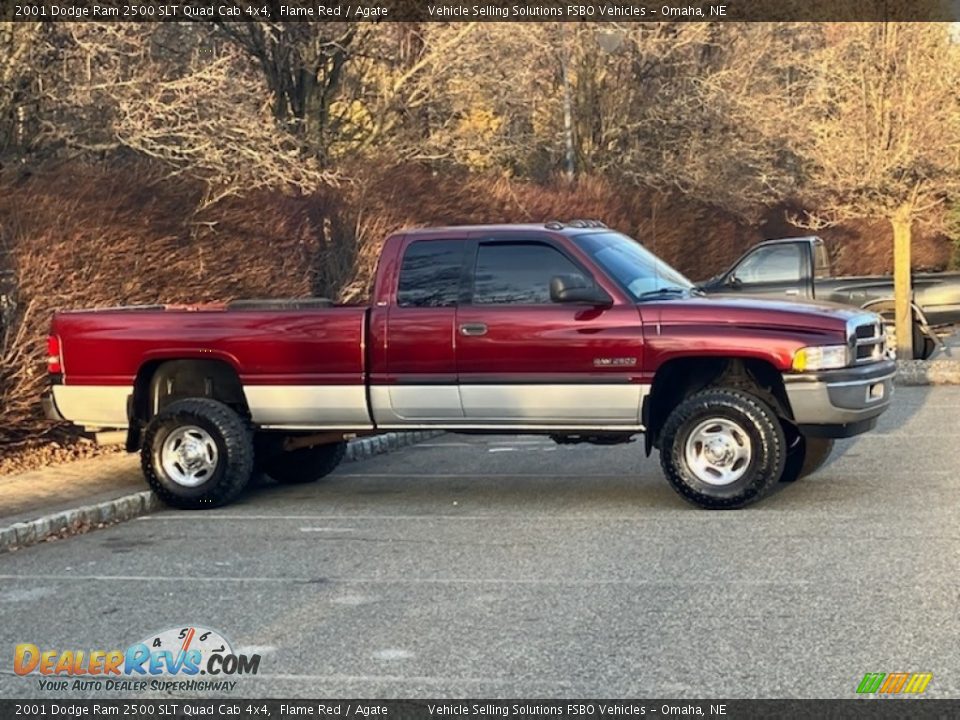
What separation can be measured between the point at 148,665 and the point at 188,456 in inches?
168

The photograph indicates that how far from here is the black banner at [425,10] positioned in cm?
1355

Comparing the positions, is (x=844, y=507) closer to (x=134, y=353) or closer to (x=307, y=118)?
(x=134, y=353)

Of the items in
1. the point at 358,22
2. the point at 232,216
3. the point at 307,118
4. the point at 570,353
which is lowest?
the point at 570,353

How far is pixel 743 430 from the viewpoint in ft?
29.4

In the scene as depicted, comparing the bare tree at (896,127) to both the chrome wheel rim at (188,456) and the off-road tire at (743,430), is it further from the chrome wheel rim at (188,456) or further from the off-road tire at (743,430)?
the chrome wheel rim at (188,456)

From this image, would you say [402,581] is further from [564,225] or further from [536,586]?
[564,225]

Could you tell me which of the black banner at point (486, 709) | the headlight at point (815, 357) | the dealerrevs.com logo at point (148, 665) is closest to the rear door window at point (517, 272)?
the headlight at point (815, 357)

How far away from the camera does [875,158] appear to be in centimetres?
1745

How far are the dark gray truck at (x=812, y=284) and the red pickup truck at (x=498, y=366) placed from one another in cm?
976

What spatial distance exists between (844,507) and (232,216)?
824 cm

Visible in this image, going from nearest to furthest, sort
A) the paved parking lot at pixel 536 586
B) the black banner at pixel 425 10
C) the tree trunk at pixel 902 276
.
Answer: the paved parking lot at pixel 536 586, the black banner at pixel 425 10, the tree trunk at pixel 902 276

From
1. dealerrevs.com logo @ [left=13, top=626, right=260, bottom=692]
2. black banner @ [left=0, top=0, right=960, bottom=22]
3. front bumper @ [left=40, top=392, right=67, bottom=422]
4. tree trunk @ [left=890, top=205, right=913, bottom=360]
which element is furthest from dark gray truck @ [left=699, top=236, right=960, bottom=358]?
dealerrevs.com logo @ [left=13, top=626, right=260, bottom=692]

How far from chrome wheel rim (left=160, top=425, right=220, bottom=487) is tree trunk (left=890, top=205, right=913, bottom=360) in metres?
11.5

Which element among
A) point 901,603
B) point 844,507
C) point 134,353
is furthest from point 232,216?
point 901,603
